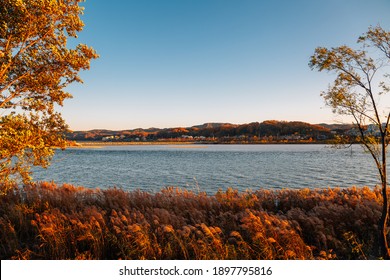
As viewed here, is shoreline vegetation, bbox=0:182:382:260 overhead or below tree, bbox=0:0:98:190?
below

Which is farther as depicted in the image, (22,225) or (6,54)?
(22,225)

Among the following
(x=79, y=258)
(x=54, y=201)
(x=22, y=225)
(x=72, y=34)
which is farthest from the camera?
(x=54, y=201)

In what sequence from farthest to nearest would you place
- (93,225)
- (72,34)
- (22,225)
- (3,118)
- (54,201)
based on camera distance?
(54,201) < (22,225) < (72,34) < (93,225) < (3,118)

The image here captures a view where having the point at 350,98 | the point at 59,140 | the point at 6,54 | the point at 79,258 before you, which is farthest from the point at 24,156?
the point at 350,98

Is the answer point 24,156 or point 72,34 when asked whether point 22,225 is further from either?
point 72,34

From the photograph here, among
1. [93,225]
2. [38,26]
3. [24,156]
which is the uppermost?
[38,26]

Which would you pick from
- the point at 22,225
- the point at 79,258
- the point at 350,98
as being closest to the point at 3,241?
the point at 22,225

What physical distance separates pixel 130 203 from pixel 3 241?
17.6ft

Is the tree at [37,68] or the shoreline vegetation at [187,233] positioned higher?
the tree at [37,68]

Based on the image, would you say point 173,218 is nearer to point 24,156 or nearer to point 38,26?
point 24,156

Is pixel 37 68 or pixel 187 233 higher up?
pixel 37 68

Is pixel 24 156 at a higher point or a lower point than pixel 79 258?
higher

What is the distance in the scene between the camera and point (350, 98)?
9.16 metres

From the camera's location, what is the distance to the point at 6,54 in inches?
329
